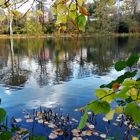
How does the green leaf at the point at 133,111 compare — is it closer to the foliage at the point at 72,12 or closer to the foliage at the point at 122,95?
the foliage at the point at 122,95

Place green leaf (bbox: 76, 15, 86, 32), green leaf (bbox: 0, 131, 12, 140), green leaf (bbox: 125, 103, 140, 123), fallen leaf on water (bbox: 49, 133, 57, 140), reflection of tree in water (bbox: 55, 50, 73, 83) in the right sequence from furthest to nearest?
1. reflection of tree in water (bbox: 55, 50, 73, 83)
2. fallen leaf on water (bbox: 49, 133, 57, 140)
3. green leaf (bbox: 0, 131, 12, 140)
4. green leaf (bbox: 76, 15, 86, 32)
5. green leaf (bbox: 125, 103, 140, 123)

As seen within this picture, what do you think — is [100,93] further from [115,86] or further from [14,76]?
[14,76]

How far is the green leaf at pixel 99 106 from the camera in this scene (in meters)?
0.82

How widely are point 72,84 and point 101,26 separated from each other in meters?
42.1

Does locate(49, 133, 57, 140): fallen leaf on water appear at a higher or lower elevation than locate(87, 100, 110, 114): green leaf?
lower

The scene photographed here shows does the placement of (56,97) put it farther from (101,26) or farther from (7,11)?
(101,26)

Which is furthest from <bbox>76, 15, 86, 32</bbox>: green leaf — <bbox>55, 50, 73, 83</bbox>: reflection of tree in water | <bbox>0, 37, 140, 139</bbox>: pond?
<bbox>55, 50, 73, 83</bbox>: reflection of tree in water

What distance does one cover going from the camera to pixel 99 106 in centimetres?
83

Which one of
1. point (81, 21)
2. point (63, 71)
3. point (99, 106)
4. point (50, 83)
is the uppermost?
point (81, 21)

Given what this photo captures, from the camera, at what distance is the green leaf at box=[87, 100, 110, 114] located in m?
0.82

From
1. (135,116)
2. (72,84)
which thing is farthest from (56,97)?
(135,116)

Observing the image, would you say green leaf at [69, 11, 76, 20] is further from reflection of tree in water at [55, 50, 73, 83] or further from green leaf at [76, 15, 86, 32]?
reflection of tree in water at [55, 50, 73, 83]

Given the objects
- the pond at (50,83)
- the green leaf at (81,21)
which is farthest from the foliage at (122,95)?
the pond at (50,83)

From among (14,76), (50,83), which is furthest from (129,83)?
(14,76)
